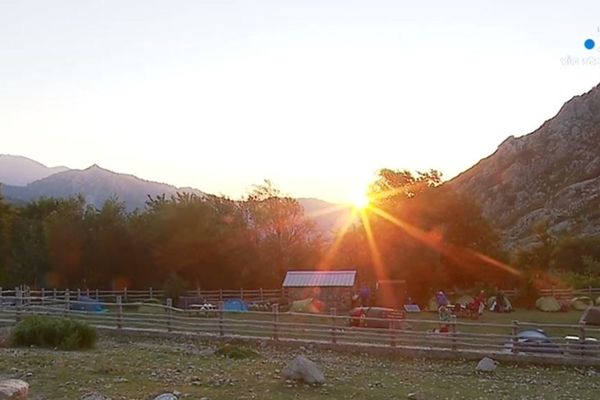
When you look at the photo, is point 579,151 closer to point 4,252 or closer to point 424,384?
point 4,252

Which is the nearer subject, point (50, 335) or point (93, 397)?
point (93, 397)

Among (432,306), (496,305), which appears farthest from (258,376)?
(496,305)

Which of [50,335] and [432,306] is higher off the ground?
[50,335]

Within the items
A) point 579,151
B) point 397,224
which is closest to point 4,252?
point 397,224

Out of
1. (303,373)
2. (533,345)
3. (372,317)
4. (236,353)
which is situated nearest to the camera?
(303,373)

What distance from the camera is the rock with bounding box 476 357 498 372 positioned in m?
18.6

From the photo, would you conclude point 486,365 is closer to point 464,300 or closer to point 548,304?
point 464,300

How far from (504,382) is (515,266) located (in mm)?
34321

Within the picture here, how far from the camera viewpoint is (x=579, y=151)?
→ 11169 centimetres

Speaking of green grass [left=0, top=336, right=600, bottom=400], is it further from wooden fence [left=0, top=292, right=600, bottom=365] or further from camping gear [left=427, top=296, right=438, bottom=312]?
camping gear [left=427, top=296, right=438, bottom=312]

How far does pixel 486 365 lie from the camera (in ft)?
61.5

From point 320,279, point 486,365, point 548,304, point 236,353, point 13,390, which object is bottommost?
point 486,365

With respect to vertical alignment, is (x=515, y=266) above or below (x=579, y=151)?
below

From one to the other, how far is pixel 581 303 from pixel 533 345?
22.9m
